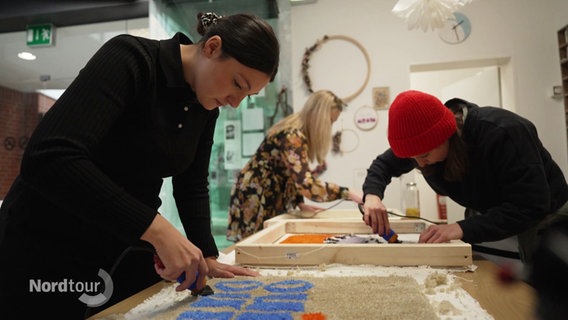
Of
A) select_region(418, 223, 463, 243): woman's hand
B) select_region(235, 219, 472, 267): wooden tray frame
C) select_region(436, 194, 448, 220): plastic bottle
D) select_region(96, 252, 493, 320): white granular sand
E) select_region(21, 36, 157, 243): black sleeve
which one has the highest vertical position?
select_region(21, 36, 157, 243): black sleeve

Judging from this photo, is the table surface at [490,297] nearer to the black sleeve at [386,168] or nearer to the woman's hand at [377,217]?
the woman's hand at [377,217]

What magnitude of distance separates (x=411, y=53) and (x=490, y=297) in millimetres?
2710

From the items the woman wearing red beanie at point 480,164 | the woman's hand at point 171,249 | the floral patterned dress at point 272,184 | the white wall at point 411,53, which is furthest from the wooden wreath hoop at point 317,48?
the woman's hand at point 171,249

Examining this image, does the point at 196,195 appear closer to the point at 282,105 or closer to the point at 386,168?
the point at 386,168

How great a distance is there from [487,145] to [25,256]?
113 cm

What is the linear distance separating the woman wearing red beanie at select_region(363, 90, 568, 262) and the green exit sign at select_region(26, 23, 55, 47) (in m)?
3.38

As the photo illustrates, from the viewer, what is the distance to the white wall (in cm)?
282

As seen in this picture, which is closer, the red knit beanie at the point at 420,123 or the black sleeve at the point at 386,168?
the red knit beanie at the point at 420,123

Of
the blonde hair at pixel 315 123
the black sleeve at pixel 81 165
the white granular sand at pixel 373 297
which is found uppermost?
the blonde hair at pixel 315 123

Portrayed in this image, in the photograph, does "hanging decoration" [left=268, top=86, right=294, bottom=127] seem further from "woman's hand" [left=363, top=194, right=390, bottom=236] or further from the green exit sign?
the green exit sign

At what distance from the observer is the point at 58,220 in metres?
0.72

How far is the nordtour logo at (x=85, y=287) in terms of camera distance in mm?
724

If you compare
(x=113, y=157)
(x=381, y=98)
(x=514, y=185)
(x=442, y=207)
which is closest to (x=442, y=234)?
(x=514, y=185)

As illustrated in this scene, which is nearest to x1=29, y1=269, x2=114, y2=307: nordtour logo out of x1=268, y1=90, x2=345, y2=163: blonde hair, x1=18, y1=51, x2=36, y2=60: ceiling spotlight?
x1=268, y1=90, x2=345, y2=163: blonde hair
